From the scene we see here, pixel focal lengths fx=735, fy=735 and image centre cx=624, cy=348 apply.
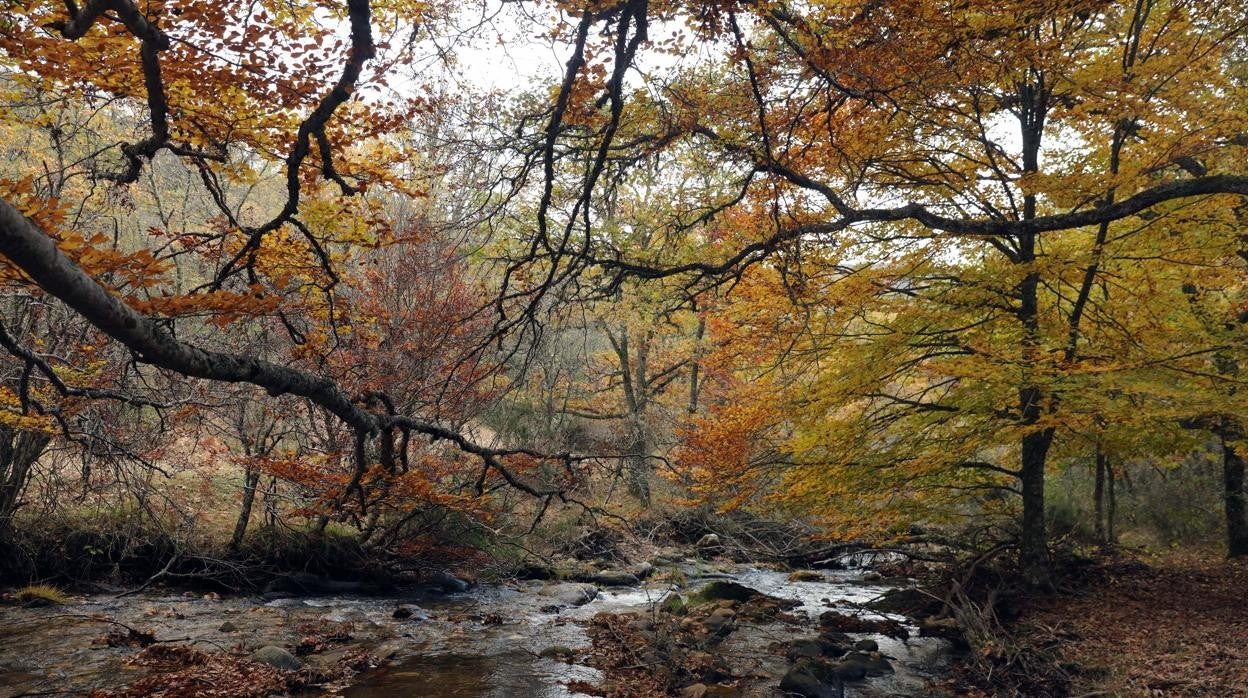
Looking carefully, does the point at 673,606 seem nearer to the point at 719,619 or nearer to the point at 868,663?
the point at 719,619

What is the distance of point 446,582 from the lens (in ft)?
42.3

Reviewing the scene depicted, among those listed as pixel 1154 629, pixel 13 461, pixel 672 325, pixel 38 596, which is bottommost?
pixel 38 596

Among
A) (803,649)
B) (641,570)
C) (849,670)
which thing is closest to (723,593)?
(641,570)

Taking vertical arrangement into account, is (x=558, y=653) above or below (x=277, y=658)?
below

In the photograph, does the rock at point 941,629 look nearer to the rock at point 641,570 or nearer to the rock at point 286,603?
the rock at point 641,570

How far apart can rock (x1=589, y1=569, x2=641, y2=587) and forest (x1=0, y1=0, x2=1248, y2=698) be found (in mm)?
66

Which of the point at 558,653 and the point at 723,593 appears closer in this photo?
the point at 558,653

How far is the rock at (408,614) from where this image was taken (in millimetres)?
10672

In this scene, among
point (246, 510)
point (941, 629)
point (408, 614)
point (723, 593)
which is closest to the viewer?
point (941, 629)

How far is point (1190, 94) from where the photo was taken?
908 cm

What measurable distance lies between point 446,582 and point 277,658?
210 inches

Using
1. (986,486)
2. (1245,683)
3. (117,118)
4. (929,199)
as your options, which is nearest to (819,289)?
(929,199)

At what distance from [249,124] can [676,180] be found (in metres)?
10.7

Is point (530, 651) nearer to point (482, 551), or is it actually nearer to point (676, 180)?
point (482, 551)
